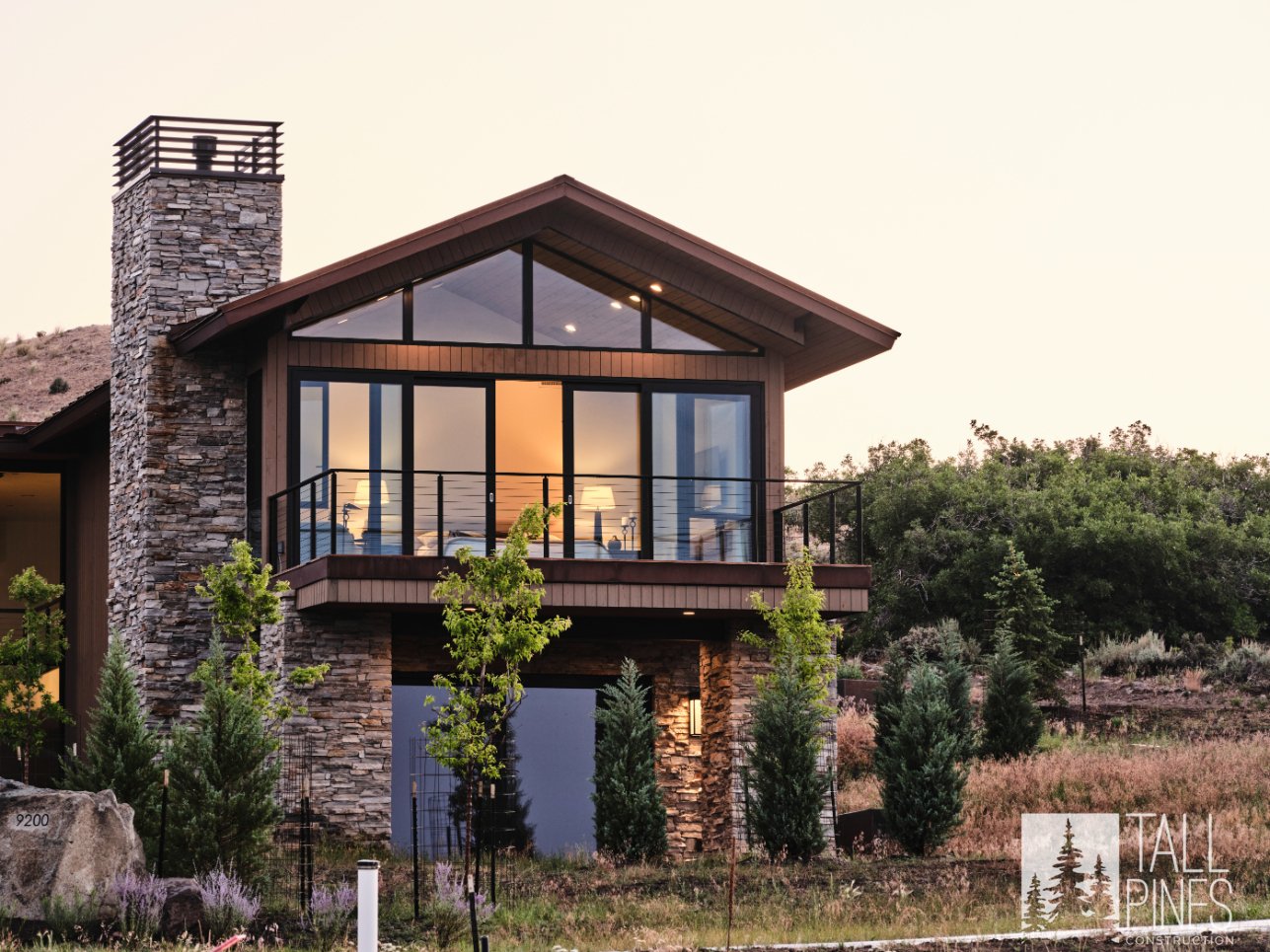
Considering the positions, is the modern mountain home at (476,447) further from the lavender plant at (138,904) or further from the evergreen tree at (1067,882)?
the lavender plant at (138,904)

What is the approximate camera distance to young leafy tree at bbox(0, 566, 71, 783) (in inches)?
874

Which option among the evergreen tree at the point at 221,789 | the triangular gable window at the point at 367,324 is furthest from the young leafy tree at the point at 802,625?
the evergreen tree at the point at 221,789

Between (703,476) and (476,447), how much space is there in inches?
106

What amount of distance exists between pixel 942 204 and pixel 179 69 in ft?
46.1

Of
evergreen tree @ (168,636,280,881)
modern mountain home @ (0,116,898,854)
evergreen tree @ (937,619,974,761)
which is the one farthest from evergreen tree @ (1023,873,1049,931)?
evergreen tree @ (168,636,280,881)

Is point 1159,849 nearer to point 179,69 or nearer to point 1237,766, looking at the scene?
point 1237,766

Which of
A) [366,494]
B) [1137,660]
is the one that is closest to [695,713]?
[366,494]

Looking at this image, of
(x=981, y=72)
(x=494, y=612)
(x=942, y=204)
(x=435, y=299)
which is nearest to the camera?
(x=494, y=612)

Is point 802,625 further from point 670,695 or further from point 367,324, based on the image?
point 367,324

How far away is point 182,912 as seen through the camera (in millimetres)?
13633

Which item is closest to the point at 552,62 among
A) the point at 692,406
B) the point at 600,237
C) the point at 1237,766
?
the point at 600,237

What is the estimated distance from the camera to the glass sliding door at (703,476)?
822 inches

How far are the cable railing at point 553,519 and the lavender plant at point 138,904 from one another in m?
6.04

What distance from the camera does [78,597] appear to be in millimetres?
25531
